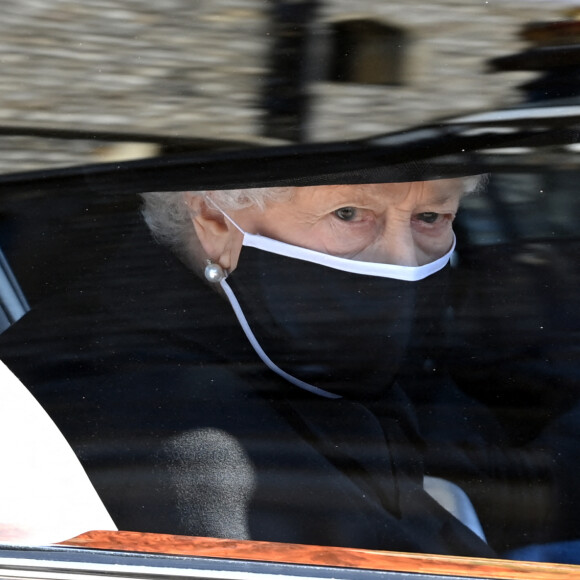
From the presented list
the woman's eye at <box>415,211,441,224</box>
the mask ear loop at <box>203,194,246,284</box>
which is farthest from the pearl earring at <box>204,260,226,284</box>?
the woman's eye at <box>415,211,441,224</box>

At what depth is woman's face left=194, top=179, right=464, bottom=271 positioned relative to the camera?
1.56 m

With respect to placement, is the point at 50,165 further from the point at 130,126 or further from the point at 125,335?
the point at 125,335

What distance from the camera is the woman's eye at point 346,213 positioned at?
5.24 feet

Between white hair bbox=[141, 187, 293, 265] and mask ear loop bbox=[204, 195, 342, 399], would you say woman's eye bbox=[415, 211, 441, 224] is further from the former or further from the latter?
mask ear loop bbox=[204, 195, 342, 399]

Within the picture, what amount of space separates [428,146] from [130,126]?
0.46 metres

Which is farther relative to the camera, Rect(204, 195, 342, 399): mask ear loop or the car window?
Rect(204, 195, 342, 399): mask ear loop

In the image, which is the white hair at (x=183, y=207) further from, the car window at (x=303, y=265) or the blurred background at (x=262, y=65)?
the blurred background at (x=262, y=65)

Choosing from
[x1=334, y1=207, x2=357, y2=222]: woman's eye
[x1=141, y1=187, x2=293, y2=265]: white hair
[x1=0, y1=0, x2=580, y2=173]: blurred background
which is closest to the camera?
[x1=0, y1=0, x2=580, y2=173]: blurred background

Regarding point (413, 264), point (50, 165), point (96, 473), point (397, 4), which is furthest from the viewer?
point (413, 264)

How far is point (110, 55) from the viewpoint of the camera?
134 centimetres

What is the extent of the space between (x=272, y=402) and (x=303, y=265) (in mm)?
264

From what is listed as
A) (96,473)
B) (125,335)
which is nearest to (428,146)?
(125,335)

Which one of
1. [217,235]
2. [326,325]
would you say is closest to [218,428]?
[326,325]

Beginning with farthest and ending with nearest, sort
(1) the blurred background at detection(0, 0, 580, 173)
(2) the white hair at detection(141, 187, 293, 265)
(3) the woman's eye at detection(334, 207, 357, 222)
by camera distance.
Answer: (3) the woman's eye at detection(334, 207, 357, 222), (2) the white hair at detection(141, 187, 293, 265), (1) the blurred background at detection(0, 0, 580, 173)
